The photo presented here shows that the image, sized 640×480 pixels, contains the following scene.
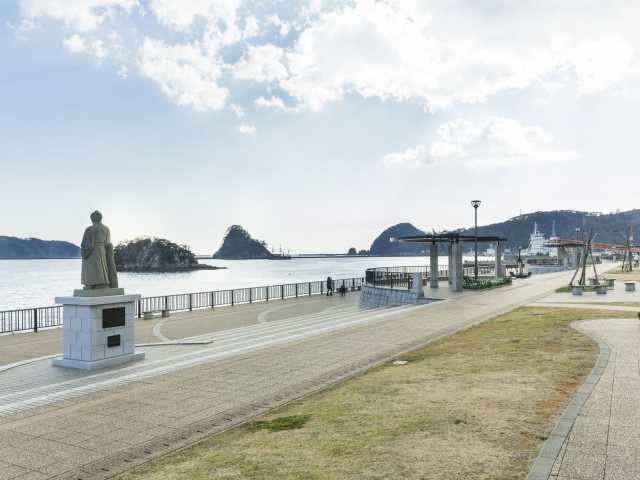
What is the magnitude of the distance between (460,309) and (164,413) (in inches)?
650

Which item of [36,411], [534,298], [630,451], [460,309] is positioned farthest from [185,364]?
[534,298]

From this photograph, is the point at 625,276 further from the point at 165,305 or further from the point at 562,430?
the point at 562,430

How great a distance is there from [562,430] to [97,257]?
11309mm

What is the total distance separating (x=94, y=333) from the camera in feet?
40.2

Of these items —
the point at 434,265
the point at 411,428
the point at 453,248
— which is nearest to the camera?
the point at 411,428

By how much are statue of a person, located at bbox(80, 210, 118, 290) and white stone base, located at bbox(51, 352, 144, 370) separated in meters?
1.89

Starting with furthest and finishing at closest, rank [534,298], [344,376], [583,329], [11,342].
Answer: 1. [534,298]
2. [11,342]
3. [583,329]
4. [344,376]

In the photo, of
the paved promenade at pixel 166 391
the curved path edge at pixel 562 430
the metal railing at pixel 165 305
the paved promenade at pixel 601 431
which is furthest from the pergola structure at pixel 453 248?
the curved path edge at pixel 562 430

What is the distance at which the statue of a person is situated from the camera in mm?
12719

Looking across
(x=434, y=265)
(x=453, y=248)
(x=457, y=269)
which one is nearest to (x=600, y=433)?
(x=457, y=269)

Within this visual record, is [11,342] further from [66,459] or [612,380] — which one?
[612,380]

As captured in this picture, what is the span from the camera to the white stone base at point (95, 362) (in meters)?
12.1

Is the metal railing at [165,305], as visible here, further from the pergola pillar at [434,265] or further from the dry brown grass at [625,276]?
the dry brown grass at [625,276]

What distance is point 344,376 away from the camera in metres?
10.2
